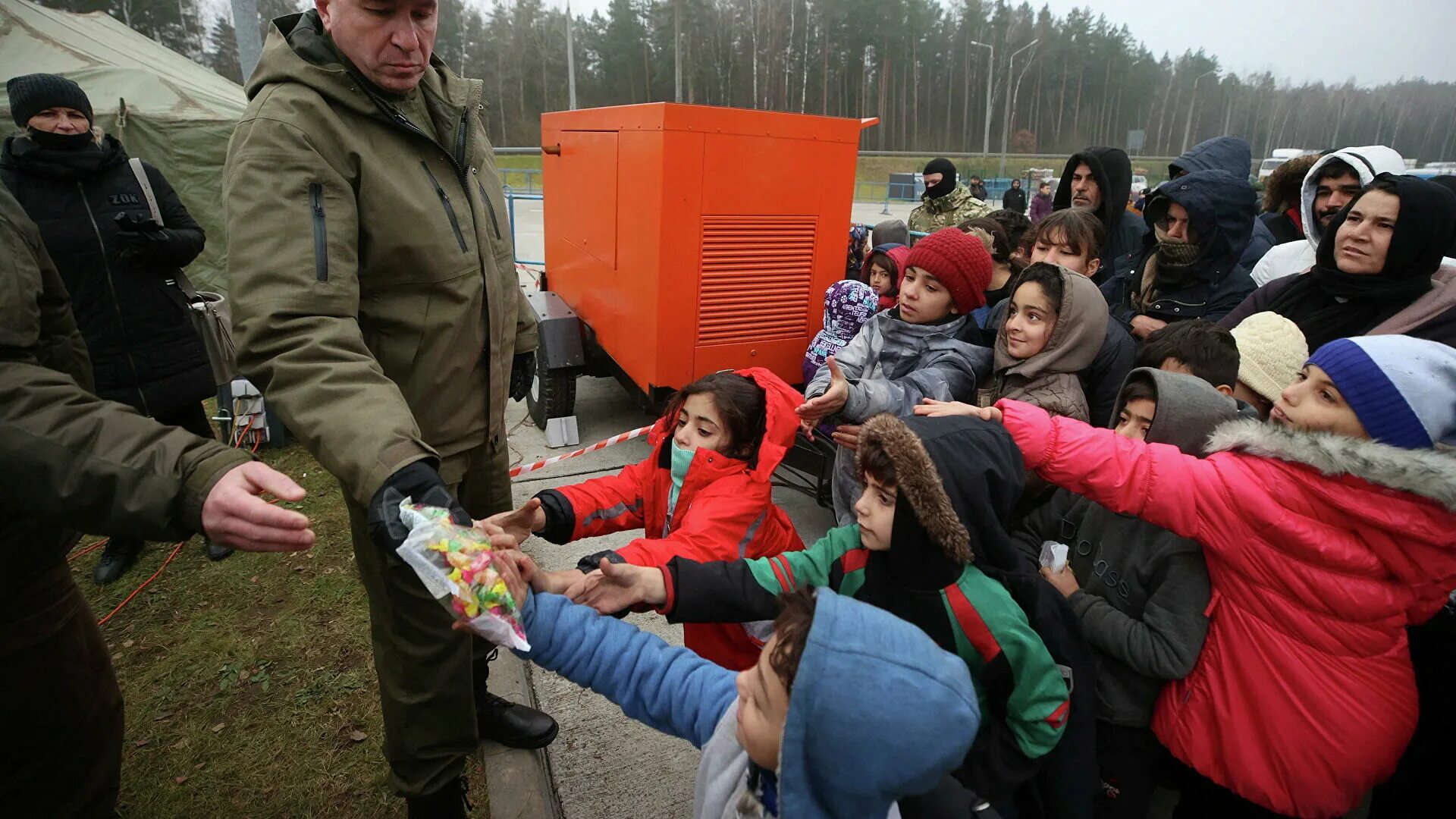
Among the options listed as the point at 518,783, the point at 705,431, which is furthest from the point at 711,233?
the point at 518,783

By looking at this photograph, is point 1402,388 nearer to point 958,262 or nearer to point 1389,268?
point 1389,268

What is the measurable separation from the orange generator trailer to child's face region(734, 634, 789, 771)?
10.2 feet

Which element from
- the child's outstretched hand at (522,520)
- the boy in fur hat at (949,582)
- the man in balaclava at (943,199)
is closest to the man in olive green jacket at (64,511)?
the child's outstretched hand at (522,520)

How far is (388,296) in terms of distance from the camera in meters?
1.84

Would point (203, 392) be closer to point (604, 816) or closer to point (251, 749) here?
point (251, 749)

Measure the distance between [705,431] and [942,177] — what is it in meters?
5.85

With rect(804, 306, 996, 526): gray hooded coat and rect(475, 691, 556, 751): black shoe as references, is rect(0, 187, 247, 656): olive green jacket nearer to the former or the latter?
rect(475, 691, 556, 751): black shoe

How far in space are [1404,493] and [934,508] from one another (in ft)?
3.27

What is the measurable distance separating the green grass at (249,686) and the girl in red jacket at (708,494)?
1089mm

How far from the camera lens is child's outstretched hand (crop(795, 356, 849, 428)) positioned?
2.34 meters

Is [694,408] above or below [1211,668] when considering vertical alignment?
above

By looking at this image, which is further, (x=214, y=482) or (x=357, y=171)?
(x=357, y=171)

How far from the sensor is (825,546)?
198 cm

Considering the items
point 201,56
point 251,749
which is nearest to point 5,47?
point 251,749
